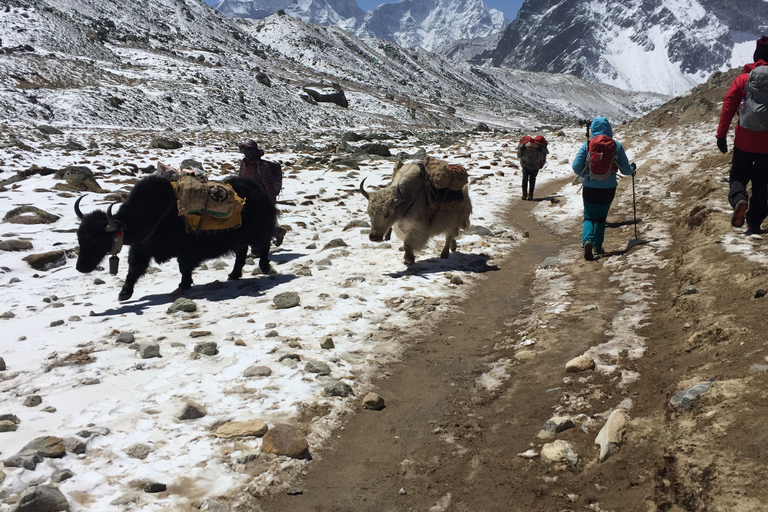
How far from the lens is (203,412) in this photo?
3346 mm

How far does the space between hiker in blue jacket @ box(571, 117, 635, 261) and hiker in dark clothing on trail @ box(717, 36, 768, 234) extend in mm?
1209

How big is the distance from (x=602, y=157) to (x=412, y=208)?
8.21ft

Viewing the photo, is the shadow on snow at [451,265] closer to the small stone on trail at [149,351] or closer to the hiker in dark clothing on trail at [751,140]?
the hiker in dark clothing on trail at [751,140]

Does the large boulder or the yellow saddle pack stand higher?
the large boulder

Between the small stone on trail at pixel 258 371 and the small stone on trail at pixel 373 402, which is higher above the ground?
the small stone on trail at pixel 258 371

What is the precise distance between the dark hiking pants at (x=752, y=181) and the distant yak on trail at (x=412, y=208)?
324cm

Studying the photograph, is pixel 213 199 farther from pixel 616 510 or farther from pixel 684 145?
pixel 684 145

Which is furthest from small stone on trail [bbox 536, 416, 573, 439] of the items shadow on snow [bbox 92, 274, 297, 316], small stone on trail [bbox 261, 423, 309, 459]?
shadow on snow [bbox 92, 274, 297, 316]

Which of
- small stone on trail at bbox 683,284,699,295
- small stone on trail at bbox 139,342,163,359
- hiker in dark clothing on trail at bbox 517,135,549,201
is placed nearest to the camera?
small stone on trail at bbox 139,342,163,359

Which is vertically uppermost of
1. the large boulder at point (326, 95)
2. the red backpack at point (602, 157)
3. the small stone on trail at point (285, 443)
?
the large boulder at point (326, 95)

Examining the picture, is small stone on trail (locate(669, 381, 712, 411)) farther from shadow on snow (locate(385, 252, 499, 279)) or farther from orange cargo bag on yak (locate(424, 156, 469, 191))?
orange cargo bag on yak (locate(424, 156, 469, 191))

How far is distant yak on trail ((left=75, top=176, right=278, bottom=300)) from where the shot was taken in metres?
5.88

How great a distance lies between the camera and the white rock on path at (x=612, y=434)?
8.77 ft

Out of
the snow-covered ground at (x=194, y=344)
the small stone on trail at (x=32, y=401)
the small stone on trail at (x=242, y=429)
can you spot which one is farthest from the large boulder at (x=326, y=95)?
the small stone on trail at (x=242, y=429)
